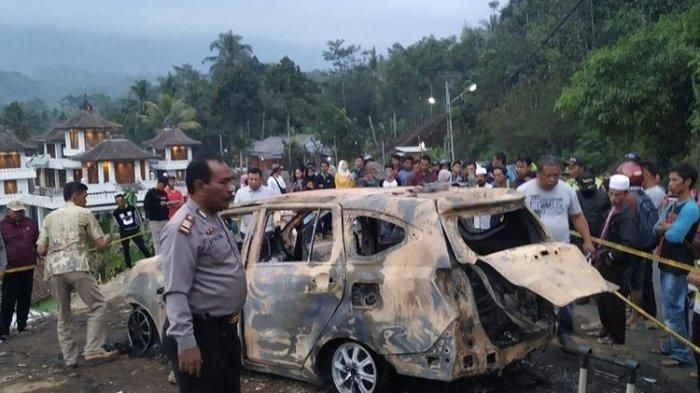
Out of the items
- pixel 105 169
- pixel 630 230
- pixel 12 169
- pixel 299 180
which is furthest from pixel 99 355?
pixel 12 169

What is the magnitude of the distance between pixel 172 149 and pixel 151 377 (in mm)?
49517

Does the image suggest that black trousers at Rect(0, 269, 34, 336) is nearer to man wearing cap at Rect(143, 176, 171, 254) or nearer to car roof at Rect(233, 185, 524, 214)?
man wearing cap at Rect(143, 176, 171, 254)

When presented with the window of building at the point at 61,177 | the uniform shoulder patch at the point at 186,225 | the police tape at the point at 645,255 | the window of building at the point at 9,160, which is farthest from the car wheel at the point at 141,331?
the window of building at the point at 9,160

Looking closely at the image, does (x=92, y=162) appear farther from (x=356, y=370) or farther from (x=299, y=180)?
(x=356, y=370)

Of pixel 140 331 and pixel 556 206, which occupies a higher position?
pixel 556 206

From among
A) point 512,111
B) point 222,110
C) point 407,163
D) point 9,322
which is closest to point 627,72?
point 407,163

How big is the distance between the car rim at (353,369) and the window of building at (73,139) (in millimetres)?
50977

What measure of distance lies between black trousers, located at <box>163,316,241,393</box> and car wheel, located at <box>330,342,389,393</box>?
4.99ft

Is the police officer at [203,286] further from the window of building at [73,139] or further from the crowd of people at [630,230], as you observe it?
the window of building at [73,139]

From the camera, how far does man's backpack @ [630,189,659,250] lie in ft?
21.1

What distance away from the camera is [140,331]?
728cm

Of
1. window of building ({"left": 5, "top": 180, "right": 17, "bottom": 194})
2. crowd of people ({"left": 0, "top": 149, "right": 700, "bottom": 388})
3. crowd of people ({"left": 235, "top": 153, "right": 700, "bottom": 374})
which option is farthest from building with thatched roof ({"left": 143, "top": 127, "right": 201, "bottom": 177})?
crowd of people ({"left": 235, "top": 153, "right": 700, "bottom": 374})

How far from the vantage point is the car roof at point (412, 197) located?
510 centimetres

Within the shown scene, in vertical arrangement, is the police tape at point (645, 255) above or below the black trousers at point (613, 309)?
above
